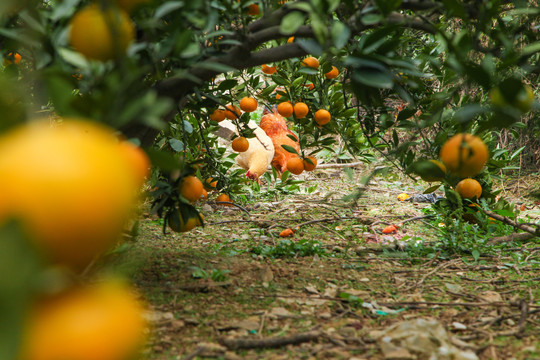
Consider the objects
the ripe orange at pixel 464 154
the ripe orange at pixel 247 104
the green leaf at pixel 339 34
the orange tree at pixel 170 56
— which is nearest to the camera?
the orange tree at pixel 170 56

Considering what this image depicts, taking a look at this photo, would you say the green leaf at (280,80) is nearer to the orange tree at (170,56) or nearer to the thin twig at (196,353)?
the orange tree at (170,56)

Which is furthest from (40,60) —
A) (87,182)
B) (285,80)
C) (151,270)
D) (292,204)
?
(292,204)

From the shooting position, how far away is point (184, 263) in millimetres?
1708

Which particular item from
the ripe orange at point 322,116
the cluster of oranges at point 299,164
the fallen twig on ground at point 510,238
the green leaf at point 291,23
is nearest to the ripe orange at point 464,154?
the green leaf at point 291,23

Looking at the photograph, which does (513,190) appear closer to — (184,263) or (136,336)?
(184,263)

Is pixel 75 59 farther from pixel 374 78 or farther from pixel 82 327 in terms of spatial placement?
pixel 374 78

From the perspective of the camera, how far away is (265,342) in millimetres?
1038

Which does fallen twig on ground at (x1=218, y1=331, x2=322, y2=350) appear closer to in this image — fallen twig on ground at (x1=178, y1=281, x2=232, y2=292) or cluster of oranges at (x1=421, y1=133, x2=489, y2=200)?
fallen twig on ground at (x1=178, y1=281, x2=232, y2=292)

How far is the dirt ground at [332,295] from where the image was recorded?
1.03m

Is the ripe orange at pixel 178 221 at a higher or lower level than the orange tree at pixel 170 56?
lower

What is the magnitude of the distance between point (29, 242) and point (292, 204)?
2961 mm

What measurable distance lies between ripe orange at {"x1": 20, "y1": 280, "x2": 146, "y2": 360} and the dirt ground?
8 centimetres

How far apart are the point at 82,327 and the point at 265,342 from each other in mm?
690

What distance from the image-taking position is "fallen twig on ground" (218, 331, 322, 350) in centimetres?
103
